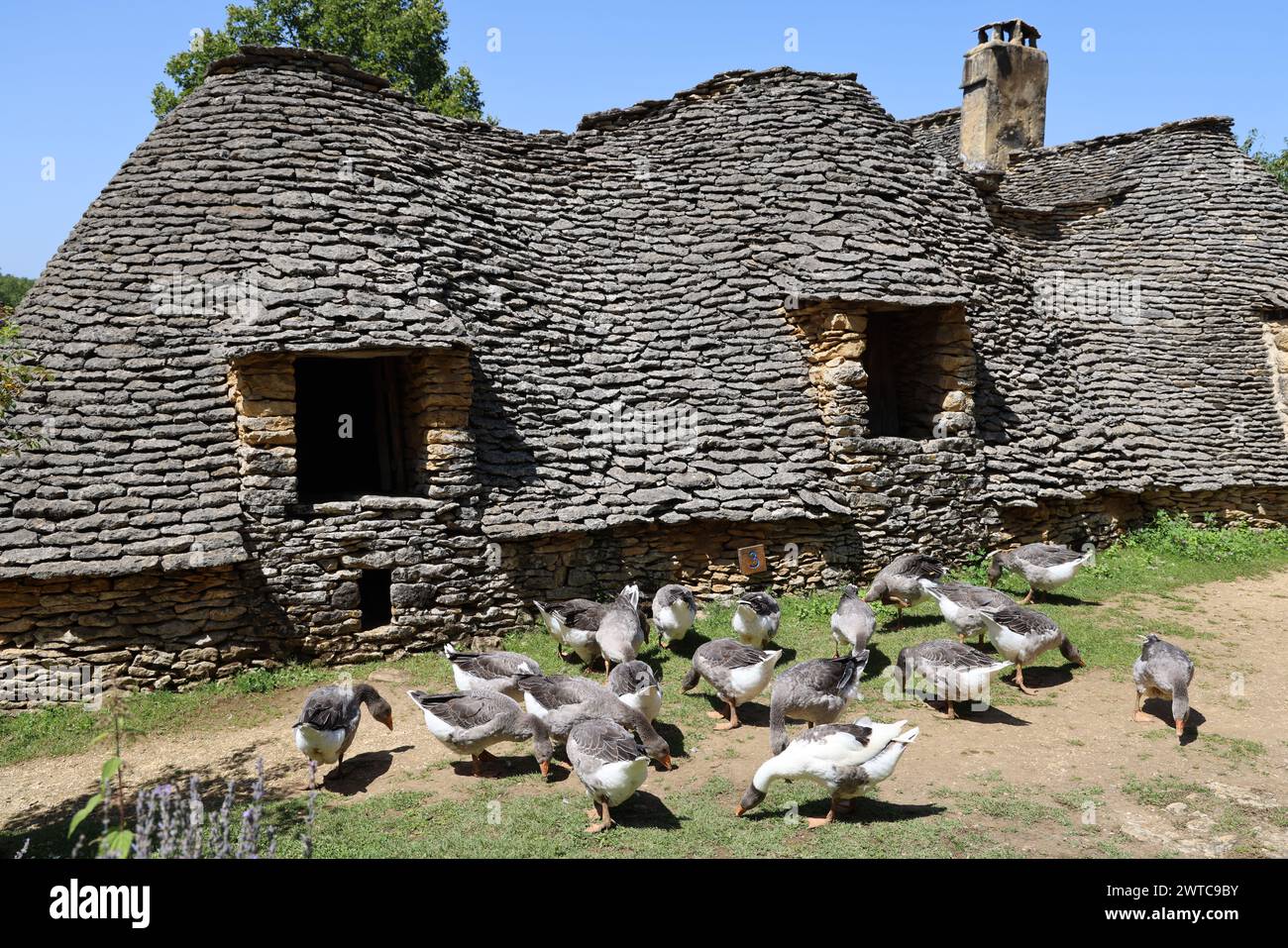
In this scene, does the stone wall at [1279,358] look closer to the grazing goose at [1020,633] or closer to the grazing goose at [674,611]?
the grazing goose at [1020,633]

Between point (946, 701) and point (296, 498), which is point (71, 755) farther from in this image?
point (946, 701)

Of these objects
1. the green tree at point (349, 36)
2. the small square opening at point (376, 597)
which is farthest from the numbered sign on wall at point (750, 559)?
the green tree at point (349, 36)

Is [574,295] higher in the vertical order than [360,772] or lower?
higher

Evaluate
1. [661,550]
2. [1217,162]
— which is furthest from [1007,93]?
[661,550]

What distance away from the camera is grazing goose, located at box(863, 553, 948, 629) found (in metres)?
10.7

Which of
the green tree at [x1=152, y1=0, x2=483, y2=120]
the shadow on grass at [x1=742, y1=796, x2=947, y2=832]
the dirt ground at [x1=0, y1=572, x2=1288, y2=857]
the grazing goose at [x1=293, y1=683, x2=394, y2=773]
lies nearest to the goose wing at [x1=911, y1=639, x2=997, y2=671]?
the dirt ground at [x1=0, y1=572, x2=1288, y2=857]

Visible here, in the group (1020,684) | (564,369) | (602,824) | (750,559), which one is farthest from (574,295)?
(602,824)

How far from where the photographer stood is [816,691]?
7570 mm

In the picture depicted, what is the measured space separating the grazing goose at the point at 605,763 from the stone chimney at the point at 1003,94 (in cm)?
1671

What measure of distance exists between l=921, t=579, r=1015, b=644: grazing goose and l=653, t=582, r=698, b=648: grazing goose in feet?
8.59

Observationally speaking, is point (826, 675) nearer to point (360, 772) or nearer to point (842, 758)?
point (842, 758)

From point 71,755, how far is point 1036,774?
8745mm

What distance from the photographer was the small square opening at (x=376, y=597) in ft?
37.4

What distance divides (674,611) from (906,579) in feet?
9.17
